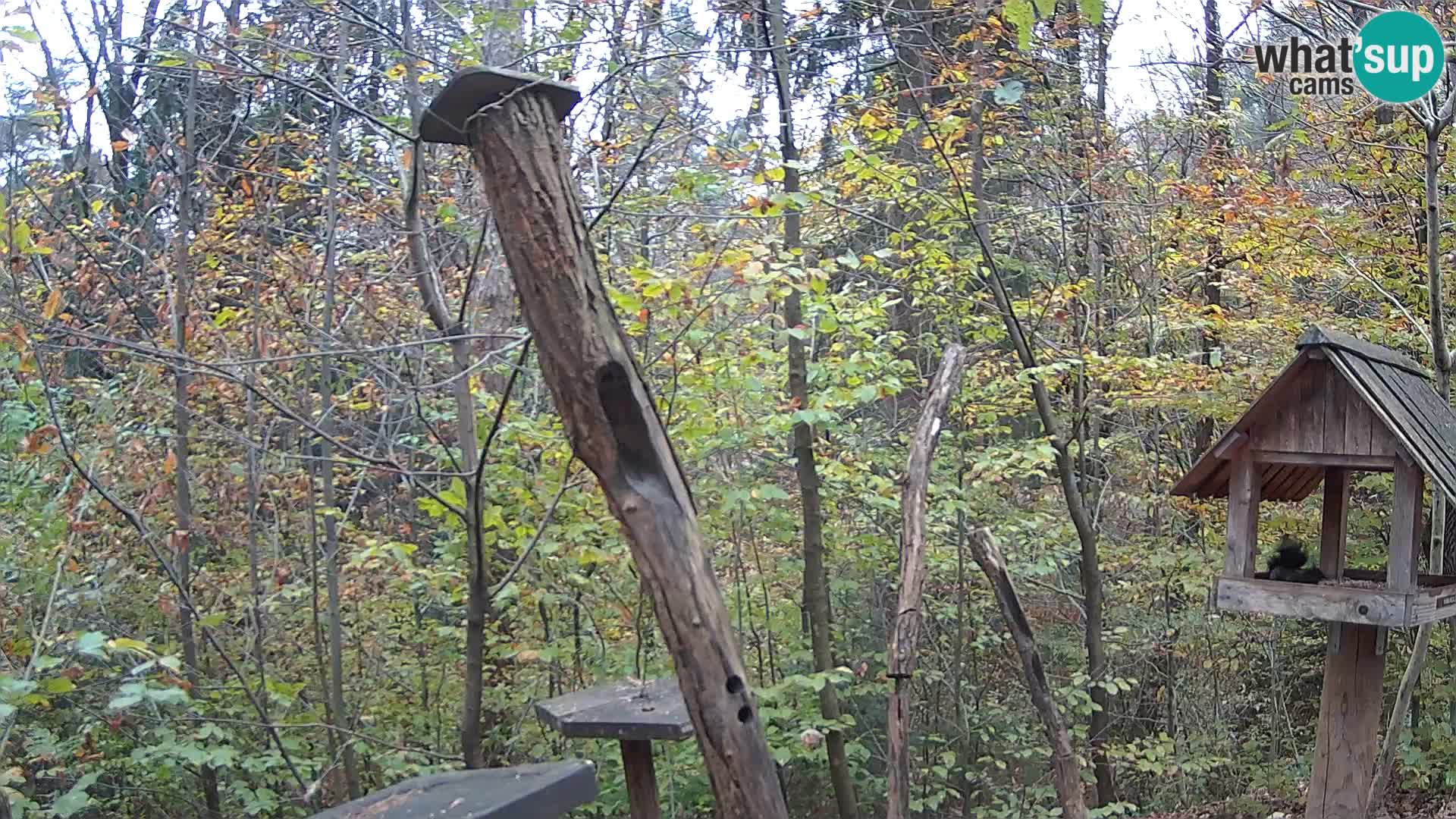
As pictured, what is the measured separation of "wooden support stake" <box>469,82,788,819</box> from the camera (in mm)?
2326

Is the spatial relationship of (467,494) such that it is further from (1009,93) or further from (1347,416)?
(1009,93)

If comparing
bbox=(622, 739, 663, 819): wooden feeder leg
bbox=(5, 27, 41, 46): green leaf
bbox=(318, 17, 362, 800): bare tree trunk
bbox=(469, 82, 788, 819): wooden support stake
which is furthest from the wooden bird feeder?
bbox=(5, 27, 41, 46): green leaf

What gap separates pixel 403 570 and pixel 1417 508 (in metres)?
4.19

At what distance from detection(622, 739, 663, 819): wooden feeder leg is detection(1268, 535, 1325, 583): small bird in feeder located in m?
2.05

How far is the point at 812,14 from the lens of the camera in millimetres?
5238

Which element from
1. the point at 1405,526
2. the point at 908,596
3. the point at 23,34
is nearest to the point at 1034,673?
the point at 908,596

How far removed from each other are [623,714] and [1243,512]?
1997mm

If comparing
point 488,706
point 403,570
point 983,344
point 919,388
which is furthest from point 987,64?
point 488,706

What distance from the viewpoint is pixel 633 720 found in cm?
313

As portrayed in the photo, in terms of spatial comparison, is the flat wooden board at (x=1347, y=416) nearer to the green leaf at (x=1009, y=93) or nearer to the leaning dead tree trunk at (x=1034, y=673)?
the leaning dead tree trunk at (x=1034, y=673)

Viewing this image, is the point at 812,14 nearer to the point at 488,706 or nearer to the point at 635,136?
the point at 635,136

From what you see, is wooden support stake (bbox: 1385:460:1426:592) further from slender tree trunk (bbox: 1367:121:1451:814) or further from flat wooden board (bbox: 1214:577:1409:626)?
slender tree trunk (bbox: 1367:121:1451:814)

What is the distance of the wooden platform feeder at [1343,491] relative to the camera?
299 cm

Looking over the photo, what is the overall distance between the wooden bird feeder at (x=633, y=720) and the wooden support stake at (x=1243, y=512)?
176 cm
